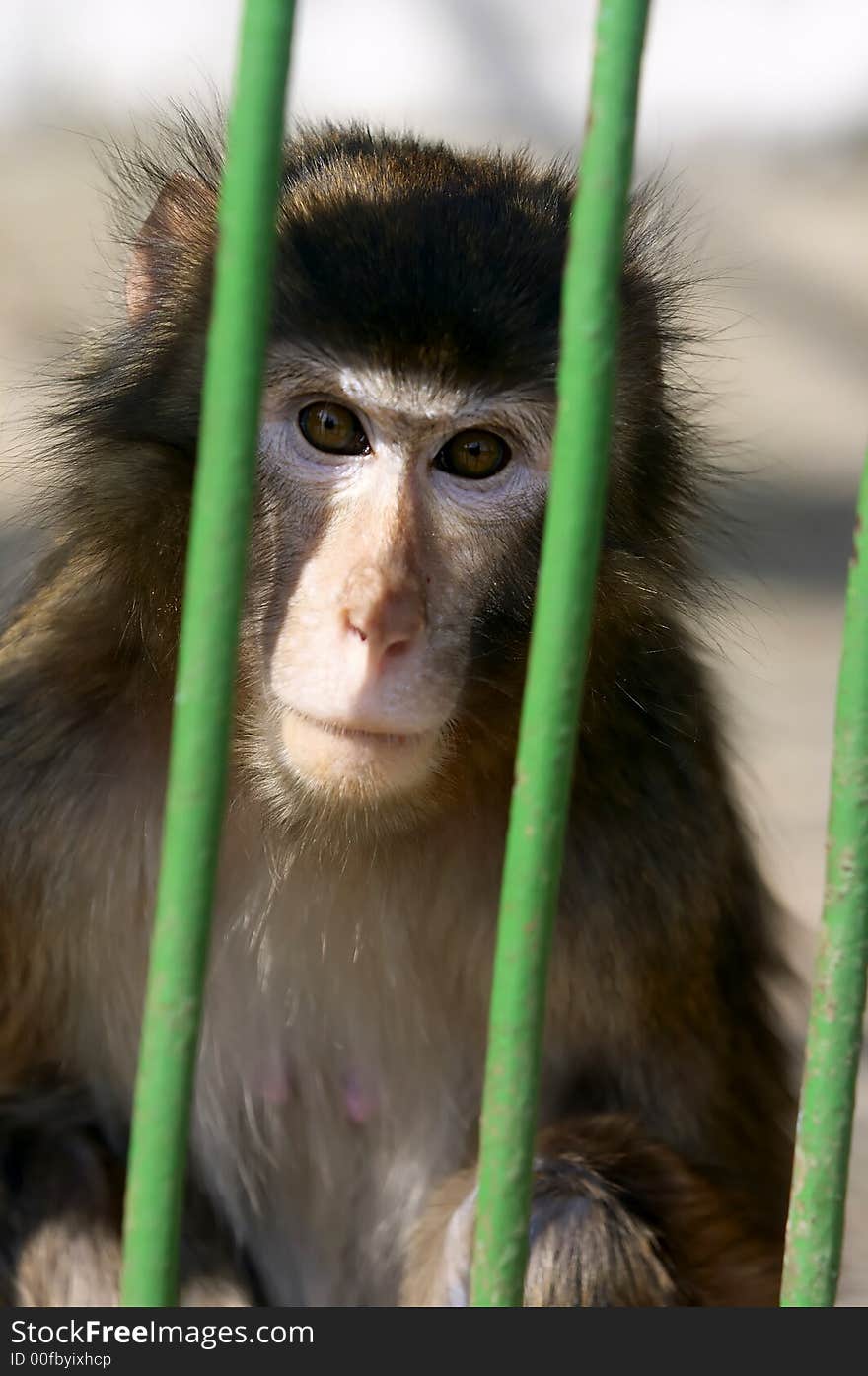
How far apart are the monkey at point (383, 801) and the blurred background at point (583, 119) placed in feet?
13.8

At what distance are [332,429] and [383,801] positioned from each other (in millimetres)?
510

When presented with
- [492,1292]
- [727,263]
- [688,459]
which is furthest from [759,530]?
[492,1292]

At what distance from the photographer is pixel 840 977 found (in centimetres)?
160

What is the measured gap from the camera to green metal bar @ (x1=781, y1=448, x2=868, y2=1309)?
1.56 meters

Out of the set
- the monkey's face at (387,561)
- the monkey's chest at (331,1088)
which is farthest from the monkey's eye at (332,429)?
the monkey's chest at (331,1088)

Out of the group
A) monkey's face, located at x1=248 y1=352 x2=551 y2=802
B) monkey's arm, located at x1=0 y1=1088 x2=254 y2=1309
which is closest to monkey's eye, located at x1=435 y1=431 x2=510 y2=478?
monkey's face, located at x1=248 y1=352 x2=551 y2=802

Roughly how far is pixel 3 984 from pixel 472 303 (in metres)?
1.31

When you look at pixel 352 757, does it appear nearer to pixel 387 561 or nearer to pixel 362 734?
pixel 362 734

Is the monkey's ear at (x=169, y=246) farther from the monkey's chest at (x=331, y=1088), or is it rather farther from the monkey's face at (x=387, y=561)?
the monkey's chest at (x=331, y=1088)

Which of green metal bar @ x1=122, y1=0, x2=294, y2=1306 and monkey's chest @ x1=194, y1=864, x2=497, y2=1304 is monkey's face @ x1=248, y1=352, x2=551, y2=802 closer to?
monkey's chest @ x1=194, y1=864, x2=497, y2=1304

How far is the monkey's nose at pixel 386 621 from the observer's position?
2145 mm

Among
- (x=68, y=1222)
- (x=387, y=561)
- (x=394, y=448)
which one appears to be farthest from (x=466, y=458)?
(x=68, y=1222)

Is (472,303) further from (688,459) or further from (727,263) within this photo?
(727,263)

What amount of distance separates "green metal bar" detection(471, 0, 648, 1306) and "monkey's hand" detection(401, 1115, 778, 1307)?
0.97 meters
